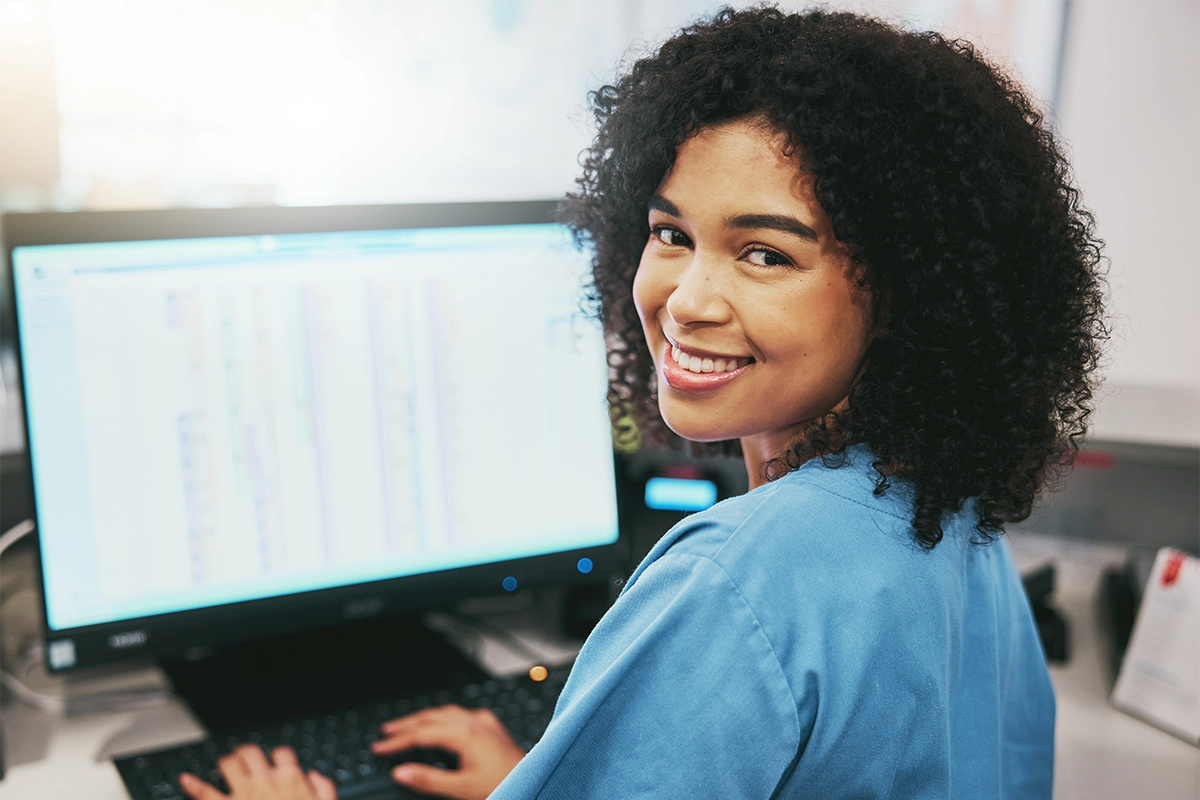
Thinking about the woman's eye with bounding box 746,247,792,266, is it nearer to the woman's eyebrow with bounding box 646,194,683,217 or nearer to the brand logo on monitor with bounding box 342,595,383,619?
the woman's eyebrow with bounding box 646,194,683,217

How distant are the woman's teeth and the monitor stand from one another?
46 centimetres

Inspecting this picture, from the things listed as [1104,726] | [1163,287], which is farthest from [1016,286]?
[1163,287]

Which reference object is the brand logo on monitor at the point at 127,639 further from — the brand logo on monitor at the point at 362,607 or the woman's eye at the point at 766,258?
the woman's eye at the point at 766,258

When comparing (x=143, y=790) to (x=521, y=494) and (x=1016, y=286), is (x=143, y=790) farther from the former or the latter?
(x=1016, y=286)

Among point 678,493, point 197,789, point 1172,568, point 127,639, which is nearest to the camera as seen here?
point 197,789

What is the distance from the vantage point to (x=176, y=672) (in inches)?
40.8

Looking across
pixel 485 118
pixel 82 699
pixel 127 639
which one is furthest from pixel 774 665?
pixel 485 118

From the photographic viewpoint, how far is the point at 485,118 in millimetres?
1357

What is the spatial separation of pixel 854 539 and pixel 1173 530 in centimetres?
92

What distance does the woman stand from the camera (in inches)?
21.8

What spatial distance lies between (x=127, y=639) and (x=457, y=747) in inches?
11.8

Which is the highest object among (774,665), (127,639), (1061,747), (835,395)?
(835,395)

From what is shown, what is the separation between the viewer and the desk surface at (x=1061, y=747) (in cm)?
86

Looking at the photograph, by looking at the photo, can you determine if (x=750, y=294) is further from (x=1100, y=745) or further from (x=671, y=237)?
(x=1100, y=745)
